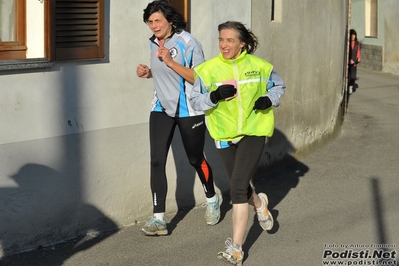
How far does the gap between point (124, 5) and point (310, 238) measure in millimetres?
2591

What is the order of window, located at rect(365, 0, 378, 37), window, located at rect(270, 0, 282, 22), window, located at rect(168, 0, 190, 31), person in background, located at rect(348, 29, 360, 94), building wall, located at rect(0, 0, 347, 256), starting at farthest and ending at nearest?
window, located at rect(365, 0, 378, 37) < person in background, located at rect(348, 29, 360, 94) < window, located at rect(270, 0, 282, 22) < window, located at rect(168, 0, 190, 31) < building wall, located at rect(0, 0, 347, 256)

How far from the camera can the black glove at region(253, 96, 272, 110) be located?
579 centimetres

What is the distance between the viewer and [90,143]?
21.7 ft

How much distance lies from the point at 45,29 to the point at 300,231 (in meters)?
2.86

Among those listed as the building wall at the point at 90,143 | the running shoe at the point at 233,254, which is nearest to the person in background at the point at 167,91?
the building wall at the point at 90,143

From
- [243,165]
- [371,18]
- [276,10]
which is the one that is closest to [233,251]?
[243,165]

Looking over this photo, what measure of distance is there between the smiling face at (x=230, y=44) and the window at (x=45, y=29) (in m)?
1.22

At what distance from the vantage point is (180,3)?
7.36 metres

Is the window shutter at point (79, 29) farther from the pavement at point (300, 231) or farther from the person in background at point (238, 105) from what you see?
the pavement at point (300, 231)

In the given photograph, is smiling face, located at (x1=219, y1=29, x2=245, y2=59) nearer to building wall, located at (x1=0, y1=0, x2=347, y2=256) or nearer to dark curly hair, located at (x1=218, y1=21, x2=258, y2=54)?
dark curly hair, located at (x1=218, y1=21, x2=258, y2=54)

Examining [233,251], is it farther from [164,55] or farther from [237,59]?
[164,55]

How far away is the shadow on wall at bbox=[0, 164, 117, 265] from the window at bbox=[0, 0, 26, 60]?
916 mm

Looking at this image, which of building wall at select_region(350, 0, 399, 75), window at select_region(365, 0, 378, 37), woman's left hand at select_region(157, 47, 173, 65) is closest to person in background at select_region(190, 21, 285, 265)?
woman's left hand at select_region(157, 47, 173, 65)

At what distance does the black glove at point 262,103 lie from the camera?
19.0ft
